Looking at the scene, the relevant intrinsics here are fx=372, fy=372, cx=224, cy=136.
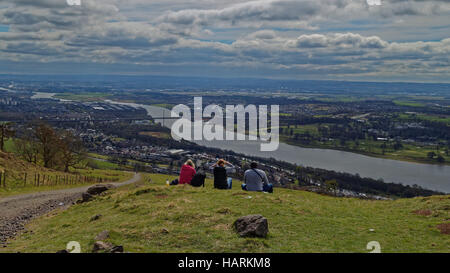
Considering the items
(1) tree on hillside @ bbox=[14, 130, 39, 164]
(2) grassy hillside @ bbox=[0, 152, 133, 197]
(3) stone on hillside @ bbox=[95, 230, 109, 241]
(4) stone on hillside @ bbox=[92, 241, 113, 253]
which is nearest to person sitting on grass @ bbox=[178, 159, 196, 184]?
(3) stone on hillside @ bbox=[95, 230, 109, 241]

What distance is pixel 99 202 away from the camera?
18.0 m

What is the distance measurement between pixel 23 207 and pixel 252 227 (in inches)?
625

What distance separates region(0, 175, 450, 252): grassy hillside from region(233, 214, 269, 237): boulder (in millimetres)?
225

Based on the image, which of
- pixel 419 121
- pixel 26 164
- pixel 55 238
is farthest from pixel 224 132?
pixel 55 238

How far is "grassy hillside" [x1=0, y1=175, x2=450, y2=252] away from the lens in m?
9.66

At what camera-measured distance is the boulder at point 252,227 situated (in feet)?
31.9

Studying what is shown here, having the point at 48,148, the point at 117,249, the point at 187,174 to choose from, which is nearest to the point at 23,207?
the point at 187,174

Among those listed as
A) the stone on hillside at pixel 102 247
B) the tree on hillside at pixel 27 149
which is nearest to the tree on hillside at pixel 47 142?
the tree on hillside at pixel 27 149

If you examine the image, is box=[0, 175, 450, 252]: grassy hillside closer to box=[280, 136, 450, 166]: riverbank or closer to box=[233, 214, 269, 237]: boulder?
box=[233, 214, 269, 237]: boulder

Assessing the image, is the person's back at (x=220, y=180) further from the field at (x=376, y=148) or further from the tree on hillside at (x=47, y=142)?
the field at (x=376, y=148)

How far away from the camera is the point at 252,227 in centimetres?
978

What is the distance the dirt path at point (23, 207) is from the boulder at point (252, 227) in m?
8.49
